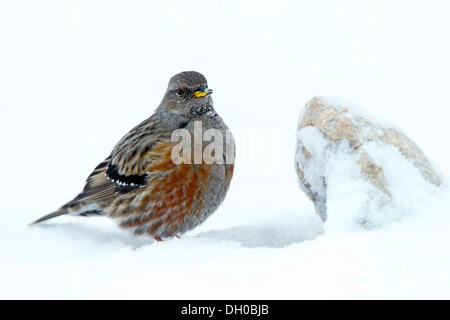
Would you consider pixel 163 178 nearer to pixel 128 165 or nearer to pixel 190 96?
pixel 128 165

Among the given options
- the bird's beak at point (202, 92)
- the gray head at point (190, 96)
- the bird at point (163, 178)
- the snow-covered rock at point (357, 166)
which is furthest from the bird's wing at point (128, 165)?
the snow-covered rock at point (357, 166)

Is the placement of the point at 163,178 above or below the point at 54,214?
above

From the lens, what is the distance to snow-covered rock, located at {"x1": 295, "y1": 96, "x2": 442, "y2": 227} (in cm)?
436

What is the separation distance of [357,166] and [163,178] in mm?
1847

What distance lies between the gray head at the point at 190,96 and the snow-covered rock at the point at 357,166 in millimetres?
1091

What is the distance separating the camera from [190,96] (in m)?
5.72

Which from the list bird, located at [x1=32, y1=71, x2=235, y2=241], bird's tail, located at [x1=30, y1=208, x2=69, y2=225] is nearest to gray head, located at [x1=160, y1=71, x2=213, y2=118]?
bird, located at [x1=32, y1=71, x2=235, y2=241]

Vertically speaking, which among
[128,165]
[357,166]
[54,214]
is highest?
[128,165]

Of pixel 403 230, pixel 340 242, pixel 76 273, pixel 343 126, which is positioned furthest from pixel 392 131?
pixel 76 273

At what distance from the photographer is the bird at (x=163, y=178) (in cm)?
528

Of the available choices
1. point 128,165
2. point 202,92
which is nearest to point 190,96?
point 202,92

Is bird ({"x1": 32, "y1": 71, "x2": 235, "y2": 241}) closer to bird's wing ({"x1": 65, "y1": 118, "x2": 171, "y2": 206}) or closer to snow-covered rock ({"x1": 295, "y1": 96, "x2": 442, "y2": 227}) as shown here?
bird's wing ({"x1": 65, "y1": 118, "x2": 171, "y2": 206})

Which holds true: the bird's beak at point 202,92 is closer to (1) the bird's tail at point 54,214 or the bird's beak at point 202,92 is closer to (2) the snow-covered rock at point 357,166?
(2) the snow-covered rock at point 357,166

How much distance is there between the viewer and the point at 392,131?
480cm
